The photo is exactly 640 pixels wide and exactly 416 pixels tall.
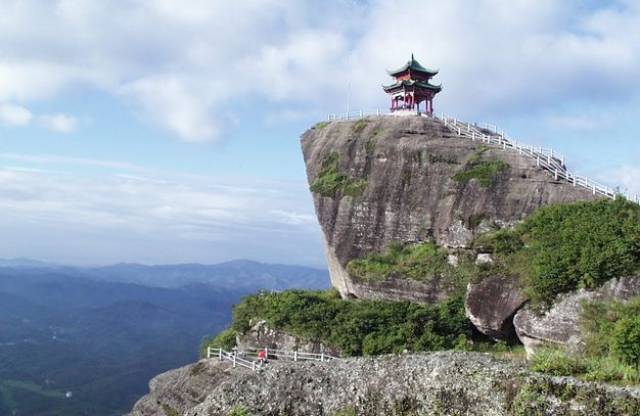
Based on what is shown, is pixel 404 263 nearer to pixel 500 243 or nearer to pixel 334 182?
pixel 500 243

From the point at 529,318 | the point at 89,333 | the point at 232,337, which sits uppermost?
the point at 529,318

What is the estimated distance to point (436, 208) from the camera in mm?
32562

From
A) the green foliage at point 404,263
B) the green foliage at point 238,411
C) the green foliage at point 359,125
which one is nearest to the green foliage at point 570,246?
the green foliage at point 404,263

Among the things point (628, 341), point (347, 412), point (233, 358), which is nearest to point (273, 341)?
point (233, 358)

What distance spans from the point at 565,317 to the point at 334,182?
56.9 feet

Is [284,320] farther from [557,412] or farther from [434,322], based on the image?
[557,412]

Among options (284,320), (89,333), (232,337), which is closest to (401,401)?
(284,320)

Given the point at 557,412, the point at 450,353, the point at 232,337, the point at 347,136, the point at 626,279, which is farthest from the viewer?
the point at 347,136

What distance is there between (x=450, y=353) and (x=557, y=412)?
13.1 feet

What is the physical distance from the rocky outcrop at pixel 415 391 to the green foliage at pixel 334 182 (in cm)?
1764

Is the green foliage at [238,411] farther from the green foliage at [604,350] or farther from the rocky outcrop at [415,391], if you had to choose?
the green foliage at [604,350]

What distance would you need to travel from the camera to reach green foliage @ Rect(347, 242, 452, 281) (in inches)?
1203

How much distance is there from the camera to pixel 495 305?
2569 centimetres

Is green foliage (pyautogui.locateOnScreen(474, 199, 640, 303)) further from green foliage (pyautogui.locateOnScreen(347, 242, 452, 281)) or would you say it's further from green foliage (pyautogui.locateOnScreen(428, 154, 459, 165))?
green foliage (pyautogui.locateOnScreen(428, 154, 459, 165))
